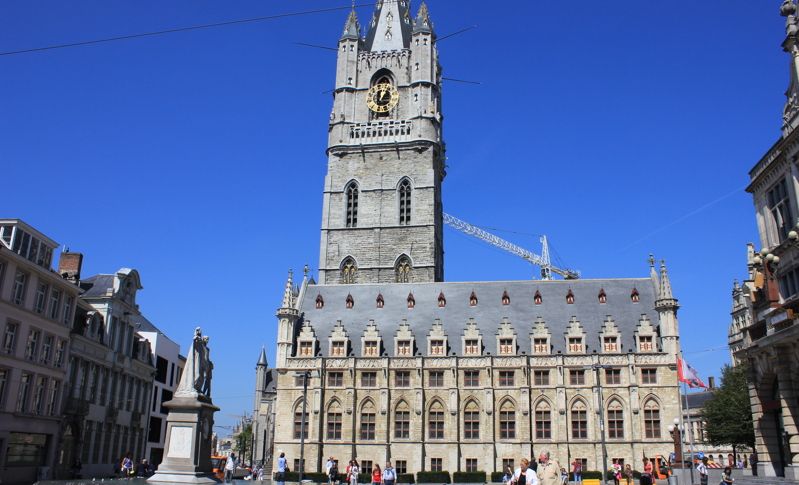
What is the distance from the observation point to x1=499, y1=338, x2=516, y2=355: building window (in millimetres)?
48694

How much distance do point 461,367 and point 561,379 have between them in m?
6.99

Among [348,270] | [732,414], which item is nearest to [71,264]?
[348,270]

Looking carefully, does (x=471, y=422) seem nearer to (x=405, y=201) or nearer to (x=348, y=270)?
(x=348, y=270)

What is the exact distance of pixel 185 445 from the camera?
2077 centimetres

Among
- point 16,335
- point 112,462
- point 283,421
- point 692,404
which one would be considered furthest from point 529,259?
point 16,335

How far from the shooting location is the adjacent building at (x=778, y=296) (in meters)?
26.6

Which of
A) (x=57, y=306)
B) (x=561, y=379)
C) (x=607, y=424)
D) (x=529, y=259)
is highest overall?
(x=529, y=259)

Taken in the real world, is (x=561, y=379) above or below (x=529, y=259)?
below

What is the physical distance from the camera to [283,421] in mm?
49000

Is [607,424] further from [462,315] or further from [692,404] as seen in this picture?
[692,404]

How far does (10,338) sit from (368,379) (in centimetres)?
2387

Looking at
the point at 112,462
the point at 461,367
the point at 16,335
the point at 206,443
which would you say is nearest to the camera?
the point at 206,443

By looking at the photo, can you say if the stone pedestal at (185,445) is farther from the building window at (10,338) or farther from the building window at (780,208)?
the building window at (780,208)

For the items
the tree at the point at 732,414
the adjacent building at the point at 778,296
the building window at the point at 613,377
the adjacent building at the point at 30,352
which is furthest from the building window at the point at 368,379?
the tree at the point at 732,414
